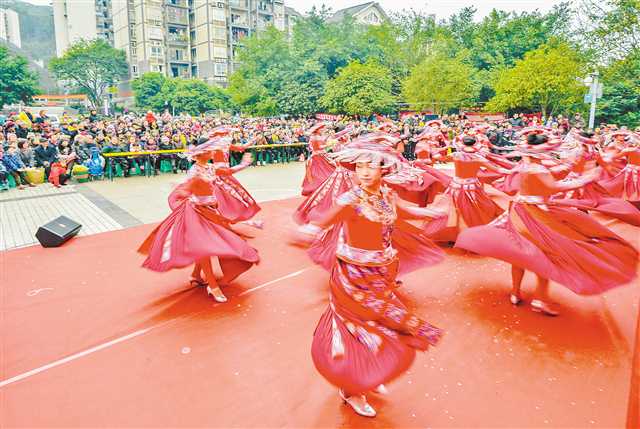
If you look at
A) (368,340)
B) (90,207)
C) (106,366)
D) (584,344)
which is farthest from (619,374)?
(90,207)

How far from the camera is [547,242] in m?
4.34

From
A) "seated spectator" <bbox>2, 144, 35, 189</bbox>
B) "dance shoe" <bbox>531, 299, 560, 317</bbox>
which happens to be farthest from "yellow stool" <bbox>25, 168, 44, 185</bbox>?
"dance shoe" <bbox>531, 299, 560, 317</bbox>

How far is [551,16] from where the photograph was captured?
34281 millimetres

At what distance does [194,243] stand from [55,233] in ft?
A: 11.8

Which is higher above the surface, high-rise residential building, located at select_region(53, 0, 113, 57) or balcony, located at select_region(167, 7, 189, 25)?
high-rise residential building, located at select_region(53, 0, 113, 57)

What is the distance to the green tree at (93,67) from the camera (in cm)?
5109

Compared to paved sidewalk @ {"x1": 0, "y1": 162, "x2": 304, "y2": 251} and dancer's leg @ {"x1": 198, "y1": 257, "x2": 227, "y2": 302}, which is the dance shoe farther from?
paved sidewalk @ {"x1": 0, "y1": 162, "x2": 304, "y2": 251}

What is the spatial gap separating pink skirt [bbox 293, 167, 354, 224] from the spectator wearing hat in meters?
9.00

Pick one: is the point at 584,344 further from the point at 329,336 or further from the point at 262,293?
the point at 262,293

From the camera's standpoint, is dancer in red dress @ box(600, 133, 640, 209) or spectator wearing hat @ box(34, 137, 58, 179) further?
spectator wearing hat @ box(34, 137, 58, 179)

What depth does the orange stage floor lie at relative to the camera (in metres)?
3.02

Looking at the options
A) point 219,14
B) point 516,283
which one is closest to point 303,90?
point 516,283

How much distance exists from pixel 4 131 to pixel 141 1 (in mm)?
45450

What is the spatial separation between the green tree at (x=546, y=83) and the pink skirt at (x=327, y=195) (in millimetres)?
20723
